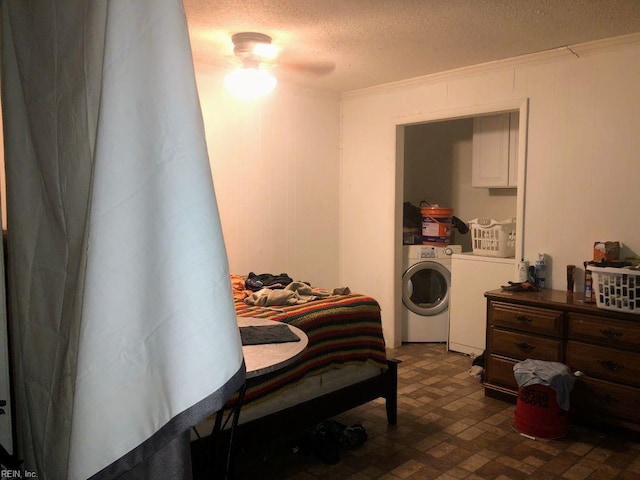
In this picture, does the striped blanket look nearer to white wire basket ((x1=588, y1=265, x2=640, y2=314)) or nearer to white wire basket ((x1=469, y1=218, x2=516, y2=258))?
white wire basket ((x1=588, y1=265, x2=640, y2=314))

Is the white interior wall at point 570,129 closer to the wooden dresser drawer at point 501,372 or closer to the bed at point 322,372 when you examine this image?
the wooden dresser drawer at point 501,372

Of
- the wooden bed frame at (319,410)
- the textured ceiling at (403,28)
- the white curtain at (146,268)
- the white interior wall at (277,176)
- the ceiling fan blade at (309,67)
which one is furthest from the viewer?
the white interior wall at (277,176)

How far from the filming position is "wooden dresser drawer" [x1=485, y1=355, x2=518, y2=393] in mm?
3375

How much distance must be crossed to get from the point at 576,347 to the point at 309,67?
9.06 feet

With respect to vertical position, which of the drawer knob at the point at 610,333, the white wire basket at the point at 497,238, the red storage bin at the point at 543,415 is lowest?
the red storage bin at the point at 543,415

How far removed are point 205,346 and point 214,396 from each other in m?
0.08

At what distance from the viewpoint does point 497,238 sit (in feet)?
13.8

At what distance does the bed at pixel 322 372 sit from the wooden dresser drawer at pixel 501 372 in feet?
2.75

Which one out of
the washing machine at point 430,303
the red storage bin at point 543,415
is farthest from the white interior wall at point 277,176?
the red storage bin at point 543,415

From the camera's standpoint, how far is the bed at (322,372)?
2.39 m

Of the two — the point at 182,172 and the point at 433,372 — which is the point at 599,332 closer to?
the point at 433,372

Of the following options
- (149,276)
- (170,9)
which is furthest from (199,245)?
(170,9)

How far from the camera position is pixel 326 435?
273 centimetres

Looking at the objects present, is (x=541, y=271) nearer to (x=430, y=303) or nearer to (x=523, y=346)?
(x=523, y=346)
